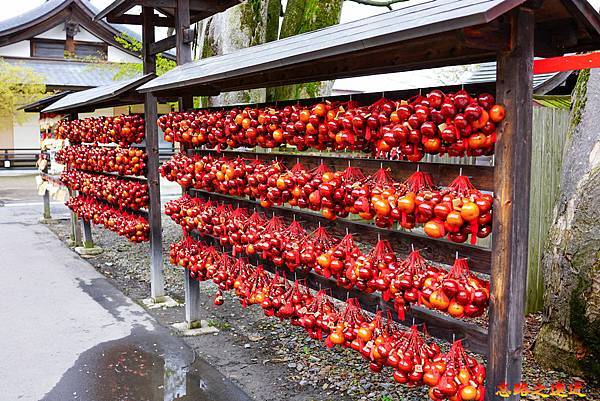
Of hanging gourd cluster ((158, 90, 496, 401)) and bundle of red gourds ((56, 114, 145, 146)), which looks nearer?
hanging gourd cluster ((158, 90, 496, 401))

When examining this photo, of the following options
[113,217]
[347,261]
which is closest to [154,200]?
[113,217]

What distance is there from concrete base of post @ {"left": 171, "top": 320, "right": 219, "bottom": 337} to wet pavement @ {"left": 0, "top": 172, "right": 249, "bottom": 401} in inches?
5.8

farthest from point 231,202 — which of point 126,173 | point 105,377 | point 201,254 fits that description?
point 126,173

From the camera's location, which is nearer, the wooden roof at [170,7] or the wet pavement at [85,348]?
the wet pavement at [85,348]

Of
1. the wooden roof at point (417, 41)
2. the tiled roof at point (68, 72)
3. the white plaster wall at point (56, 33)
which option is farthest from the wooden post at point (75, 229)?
the white plaster wall at point (56, 33)

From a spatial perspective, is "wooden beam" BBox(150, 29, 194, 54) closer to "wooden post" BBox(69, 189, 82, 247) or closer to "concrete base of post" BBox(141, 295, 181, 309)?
"concrete base of post" BBox(141, 295, 181, 309)

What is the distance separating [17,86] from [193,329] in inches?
813

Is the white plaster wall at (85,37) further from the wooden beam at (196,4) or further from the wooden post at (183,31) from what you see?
the wooden post at (183,31)


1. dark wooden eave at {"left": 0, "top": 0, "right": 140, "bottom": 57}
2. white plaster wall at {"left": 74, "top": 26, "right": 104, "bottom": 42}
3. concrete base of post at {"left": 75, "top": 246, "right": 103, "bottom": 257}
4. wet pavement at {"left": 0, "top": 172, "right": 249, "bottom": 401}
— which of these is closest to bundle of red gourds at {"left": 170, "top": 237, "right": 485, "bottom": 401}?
wet pavement at {"left": 0, "top": 172, "right": 249, "bottom": 401}

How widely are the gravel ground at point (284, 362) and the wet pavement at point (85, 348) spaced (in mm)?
220

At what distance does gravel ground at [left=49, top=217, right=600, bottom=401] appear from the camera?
15.2 feet

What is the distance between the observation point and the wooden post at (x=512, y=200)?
2.85 metres

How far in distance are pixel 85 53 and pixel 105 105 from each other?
19938 mm

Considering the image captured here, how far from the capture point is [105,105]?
8.94m
